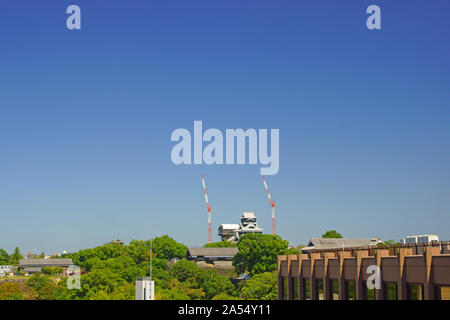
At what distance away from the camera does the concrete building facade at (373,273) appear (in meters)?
31.5

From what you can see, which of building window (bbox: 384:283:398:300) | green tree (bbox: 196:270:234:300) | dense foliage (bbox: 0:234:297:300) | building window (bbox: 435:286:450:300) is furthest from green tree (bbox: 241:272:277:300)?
building window (bbox: 435:286:450:300)

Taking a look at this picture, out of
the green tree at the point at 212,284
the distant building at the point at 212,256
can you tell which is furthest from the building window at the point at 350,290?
the distant building at the point at 212,256

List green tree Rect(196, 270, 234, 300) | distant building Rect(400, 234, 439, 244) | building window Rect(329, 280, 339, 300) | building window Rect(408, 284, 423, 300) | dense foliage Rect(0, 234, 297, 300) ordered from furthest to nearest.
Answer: green tree Rect(196, 270, 234, 300), dense foliage Rect(0, 234, 297, 300), distant building Rect(400, 234, 439, 244), building window Rect(329, 280, 339, 300), building window Rect(408, 284, 423, 300)

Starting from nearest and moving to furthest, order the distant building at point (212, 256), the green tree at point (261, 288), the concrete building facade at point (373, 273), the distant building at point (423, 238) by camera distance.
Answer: the concrete building facade at point (373, 273), the distant building at point (423, 238), the green tree at point (261, 288), the distant building at point (212, 256)

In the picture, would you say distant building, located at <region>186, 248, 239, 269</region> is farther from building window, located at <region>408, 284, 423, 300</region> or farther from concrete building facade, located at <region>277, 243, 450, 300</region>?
building window, located at <region>408, 284, 423, 300</region>

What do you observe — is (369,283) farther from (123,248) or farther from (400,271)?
(123,248)

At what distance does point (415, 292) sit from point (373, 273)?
525cm

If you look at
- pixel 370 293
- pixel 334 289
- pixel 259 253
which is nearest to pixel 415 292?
pixel 370 293

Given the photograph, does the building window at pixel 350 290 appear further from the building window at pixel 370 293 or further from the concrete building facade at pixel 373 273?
the building window at pixel 370 293

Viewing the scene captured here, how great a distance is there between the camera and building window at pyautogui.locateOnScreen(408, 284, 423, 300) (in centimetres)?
3288

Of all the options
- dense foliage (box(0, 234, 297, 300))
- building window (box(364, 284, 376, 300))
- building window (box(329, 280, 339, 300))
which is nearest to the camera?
building window (box(364, 284, 376, 300))

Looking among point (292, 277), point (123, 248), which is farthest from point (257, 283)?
point (123, 248)

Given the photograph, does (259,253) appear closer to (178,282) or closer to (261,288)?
(178,282)
